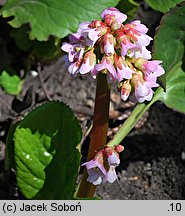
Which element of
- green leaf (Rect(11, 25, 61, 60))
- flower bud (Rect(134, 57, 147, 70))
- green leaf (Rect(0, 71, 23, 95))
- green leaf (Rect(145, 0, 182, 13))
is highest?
flower bud (Rect(134, 57, 147, 70))

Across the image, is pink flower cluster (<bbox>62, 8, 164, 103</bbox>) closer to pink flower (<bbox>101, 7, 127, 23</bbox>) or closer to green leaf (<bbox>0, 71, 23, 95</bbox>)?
pink flower (<bbox>101, 7, 127, 23</bbox>)

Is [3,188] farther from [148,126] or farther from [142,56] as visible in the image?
[142,56]

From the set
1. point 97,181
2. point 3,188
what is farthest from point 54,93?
point 97,181

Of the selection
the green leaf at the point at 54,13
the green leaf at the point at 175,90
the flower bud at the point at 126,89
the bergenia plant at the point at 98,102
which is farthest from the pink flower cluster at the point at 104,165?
the green leaf at the point at 54,13

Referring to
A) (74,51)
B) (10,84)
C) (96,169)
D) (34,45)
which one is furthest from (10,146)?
(34,45)

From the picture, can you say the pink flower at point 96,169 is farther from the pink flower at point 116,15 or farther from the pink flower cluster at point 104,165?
the pink flower at point 116,15

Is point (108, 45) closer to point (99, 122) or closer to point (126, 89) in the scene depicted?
point (126, 89)

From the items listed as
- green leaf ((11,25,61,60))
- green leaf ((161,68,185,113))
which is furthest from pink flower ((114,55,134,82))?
green leaf ((11,25,61,60))
